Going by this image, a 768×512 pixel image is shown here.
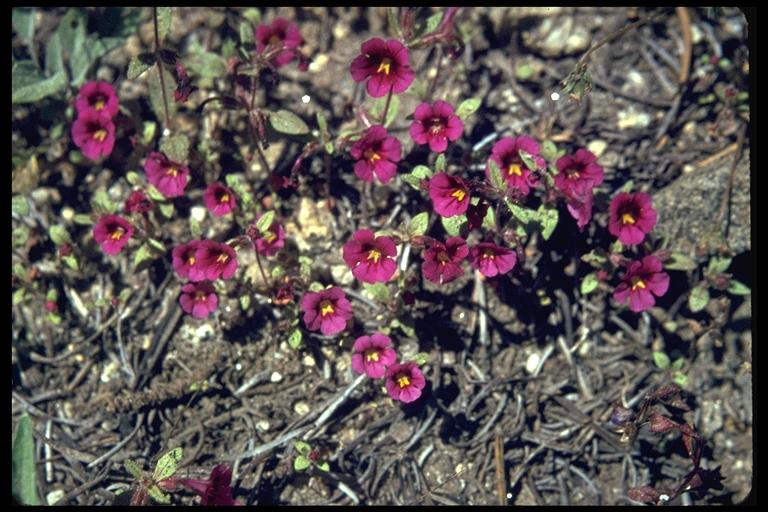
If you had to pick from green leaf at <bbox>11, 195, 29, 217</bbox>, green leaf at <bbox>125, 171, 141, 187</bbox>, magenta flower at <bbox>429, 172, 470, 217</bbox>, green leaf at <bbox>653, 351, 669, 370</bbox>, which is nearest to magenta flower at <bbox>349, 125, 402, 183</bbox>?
magenta flower at <bbox>429, 172, 470, 217</bbox>

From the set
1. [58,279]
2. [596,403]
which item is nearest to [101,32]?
[58,279]

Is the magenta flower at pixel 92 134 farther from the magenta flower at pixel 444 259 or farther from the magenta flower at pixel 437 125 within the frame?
the magenta flower at pixel 444 259

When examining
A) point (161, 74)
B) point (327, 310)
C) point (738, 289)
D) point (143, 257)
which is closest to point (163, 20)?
point (161, 74)

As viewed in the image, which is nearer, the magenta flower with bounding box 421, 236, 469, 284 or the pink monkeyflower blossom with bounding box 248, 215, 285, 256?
the magenta flower with bounding box 421, 236, 469, 284

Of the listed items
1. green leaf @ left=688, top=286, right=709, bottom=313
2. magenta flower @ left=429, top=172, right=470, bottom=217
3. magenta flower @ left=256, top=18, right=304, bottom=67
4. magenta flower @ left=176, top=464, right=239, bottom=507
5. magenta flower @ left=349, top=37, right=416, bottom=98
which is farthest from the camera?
magenta flower @ left=256, top=18, right=304, bottom=67


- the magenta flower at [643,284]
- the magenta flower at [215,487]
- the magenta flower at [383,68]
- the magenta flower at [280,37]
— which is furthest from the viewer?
the magenta flower at [280,37]

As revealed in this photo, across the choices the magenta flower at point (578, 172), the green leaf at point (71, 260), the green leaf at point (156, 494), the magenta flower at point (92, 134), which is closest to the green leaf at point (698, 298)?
the magenta flower at point (578, 172)

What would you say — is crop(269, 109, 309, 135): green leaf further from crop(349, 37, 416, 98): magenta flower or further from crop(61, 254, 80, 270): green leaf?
crop(61, 254, 80, 270): green leaf
